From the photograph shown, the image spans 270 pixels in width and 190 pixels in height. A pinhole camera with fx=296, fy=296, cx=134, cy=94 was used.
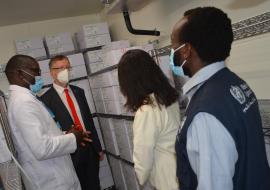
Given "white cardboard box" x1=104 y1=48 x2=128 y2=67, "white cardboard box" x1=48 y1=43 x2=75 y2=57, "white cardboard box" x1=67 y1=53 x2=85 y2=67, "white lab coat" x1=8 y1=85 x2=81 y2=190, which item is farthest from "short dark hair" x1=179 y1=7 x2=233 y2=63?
"white cardboard box" x1=48 y1=43 x2=75 y2=57

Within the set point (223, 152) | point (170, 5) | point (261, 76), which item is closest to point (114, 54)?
point (170, 5)

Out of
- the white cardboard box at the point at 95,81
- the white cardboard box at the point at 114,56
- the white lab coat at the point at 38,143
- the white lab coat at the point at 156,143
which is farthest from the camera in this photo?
the white cardboard box at the point at 95,81

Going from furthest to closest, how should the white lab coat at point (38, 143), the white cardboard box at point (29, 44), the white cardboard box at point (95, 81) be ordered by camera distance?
1. the white cardboard box at point (29, 44)
2. the white cardboard box at point (95, 81)
3. the white lab coat at point (38, 143)

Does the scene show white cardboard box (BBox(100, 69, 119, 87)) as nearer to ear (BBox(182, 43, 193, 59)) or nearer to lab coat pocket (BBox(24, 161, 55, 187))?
lab coat pocket (BBox(24, 161, 55, 187))

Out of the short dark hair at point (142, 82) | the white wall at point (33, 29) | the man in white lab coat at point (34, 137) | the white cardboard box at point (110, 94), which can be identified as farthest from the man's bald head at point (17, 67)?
the white wall at point (33, 29)

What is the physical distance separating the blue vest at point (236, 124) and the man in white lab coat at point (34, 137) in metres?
0.93

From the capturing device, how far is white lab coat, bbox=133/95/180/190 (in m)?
1.42

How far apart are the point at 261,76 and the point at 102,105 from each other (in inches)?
69.6

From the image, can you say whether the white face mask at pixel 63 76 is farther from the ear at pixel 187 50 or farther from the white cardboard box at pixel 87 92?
the ear at pixel 187 50

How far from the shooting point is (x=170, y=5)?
8.15 ft

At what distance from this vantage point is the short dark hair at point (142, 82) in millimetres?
1497

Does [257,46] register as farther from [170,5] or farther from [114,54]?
[114,54]

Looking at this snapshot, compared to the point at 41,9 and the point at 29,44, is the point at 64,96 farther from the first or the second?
the point at 41,9

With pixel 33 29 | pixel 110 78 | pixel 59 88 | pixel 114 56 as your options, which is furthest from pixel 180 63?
pixel 33 29
